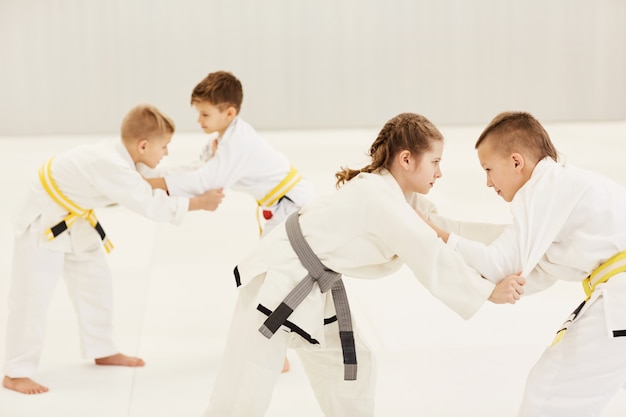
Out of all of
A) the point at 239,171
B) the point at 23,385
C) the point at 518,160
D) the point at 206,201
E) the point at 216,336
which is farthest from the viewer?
the point at 216,336

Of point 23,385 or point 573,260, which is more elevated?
point 573,260

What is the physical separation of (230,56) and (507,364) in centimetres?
753

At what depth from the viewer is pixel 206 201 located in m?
3.90

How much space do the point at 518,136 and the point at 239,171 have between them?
1.55m

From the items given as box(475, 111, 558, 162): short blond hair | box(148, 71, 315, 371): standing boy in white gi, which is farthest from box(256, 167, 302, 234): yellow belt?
box(475, 111, 558, 162): short blond hair

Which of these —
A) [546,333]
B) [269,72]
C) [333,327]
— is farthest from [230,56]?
[333,327]

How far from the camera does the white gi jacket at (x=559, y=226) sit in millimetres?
2650

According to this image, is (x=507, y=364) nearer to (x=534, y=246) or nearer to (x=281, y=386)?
(x=281, y=386)

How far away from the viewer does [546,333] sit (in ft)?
14.3

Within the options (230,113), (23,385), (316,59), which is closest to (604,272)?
(230,113)

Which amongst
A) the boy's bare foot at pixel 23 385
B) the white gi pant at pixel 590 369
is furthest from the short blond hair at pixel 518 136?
the boy's bare foot at pixel 23 385

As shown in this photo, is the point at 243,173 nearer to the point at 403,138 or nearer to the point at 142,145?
A: the point at 142,145

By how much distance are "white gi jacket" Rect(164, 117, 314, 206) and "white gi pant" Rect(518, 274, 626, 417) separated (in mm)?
1671

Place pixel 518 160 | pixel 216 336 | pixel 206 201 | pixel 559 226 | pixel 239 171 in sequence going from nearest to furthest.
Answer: pixel 559 226, pixel 518 160, pixel 206 201, pixel 239 171, pixel 216 336
